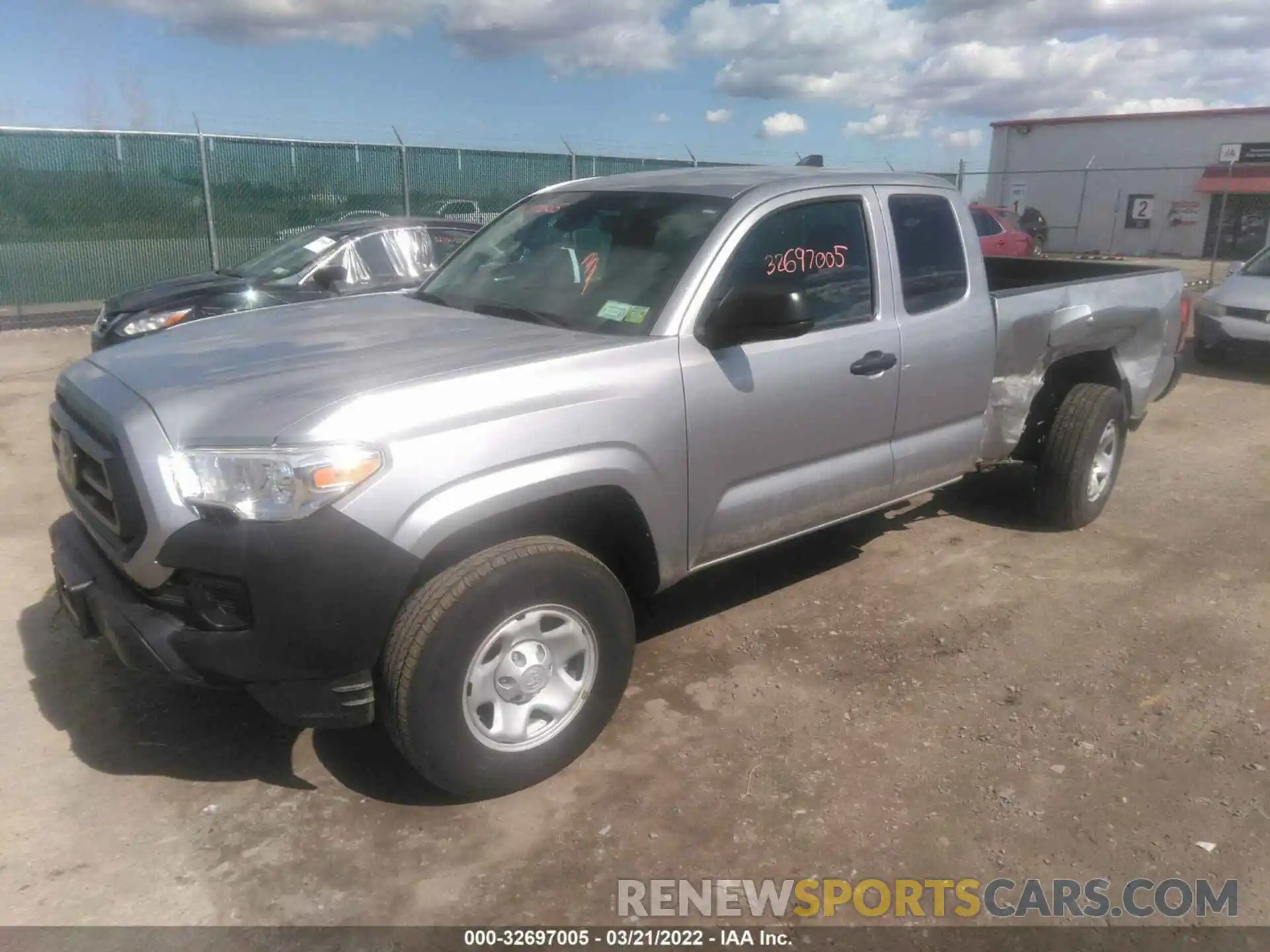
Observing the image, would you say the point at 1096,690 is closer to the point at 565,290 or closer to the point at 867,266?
the point at 867,266

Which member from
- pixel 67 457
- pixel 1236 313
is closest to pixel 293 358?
pixel 67 457

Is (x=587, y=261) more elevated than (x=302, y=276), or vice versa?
(x=587, y=261)

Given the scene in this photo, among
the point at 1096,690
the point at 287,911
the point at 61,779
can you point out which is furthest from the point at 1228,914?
the point at 61,779

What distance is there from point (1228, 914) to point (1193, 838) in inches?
12.3

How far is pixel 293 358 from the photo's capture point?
325 centimetres

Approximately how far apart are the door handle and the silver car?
8.12 meters

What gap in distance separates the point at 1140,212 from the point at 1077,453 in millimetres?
28935

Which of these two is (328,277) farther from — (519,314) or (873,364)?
(873,364)

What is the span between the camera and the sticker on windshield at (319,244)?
28.2ft

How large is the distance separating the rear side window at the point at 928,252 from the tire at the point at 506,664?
2024mm

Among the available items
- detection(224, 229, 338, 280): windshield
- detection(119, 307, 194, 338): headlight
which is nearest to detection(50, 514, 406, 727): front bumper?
detection(119, 307, 194, 338): headlight

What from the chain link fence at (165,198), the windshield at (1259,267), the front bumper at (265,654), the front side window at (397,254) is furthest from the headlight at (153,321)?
the windshield at (1259,267)

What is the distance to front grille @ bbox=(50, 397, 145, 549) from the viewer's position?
2.76 metres

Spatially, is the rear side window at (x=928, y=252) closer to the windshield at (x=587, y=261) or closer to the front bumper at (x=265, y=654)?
the windshield at (x=587, y=261)
